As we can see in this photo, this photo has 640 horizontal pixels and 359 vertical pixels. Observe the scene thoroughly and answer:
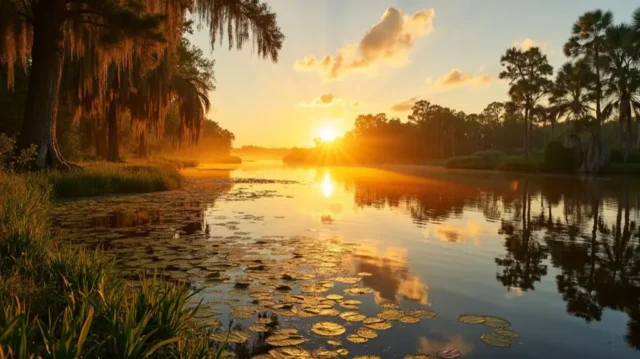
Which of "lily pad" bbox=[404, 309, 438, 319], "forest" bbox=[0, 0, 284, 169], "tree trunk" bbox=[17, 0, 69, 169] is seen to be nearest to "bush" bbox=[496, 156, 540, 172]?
"forest" bbox=[0, 0, 284, 169]

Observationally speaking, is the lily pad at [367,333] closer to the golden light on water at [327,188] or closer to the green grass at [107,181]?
the green grass at [107,181]

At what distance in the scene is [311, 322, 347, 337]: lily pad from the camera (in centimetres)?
491

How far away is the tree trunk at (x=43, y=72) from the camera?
14805mm

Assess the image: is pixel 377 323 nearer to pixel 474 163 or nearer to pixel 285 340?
pixel 285 340

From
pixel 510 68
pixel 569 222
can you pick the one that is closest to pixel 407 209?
pixel 569 222

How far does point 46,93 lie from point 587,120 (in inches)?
1873

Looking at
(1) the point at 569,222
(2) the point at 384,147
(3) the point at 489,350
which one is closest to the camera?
(3) the point at 489,350

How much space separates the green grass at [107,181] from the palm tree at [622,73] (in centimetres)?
4632

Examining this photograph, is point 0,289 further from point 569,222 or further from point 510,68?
point 510,68

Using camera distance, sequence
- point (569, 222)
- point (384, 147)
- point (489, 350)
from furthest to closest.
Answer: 1. point (384, 147)
2. point (569, 222)
3. point (489, 350)

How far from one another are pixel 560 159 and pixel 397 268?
146 ft

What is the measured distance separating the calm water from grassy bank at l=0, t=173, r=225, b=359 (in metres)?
0.74

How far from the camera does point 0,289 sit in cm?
375

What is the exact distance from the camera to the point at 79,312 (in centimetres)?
375
